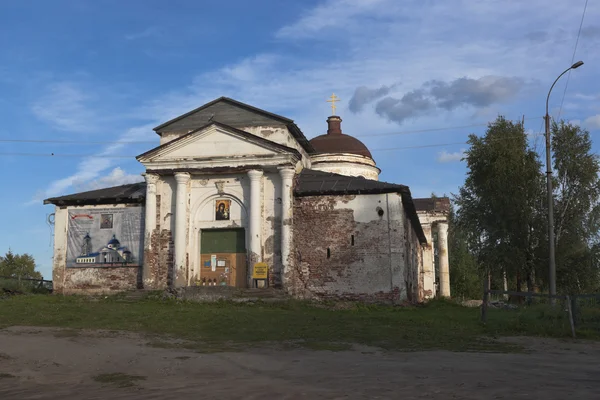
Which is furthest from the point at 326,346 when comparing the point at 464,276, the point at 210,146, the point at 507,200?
the point at 464,276

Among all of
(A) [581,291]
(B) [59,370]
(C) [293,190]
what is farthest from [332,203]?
(B) [59,370]

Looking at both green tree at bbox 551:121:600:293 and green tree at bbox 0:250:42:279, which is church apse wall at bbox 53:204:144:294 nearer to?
green tree at bbox 551:121:600:293

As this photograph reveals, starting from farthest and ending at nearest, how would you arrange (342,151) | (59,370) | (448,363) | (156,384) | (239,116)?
(342,151) → (239,116) → (448,363) → (59,370) → (156,384)

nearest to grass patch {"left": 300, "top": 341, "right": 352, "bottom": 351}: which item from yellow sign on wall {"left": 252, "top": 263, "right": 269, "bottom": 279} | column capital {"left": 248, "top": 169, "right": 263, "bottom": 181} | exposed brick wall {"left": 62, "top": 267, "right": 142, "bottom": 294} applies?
yellow sign on wall {"left": 252, "top": 263, "right": 269, "bottom": 279}

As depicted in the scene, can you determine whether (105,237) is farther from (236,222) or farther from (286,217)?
(286,217)

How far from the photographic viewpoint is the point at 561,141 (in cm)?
3212

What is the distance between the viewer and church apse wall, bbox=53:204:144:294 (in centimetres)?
2716

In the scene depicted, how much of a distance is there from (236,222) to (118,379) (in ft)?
61.8

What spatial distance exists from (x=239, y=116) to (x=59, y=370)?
2016cm

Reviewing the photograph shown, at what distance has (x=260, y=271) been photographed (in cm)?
2547

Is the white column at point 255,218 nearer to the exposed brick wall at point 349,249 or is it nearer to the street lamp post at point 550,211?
the exposed brick wall at point 349,249

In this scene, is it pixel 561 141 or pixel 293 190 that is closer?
pixel 293 190

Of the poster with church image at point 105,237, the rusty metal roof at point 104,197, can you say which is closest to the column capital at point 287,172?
the rusty metal roof at point 104,197

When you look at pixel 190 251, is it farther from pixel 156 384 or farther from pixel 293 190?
pixel 156 384
